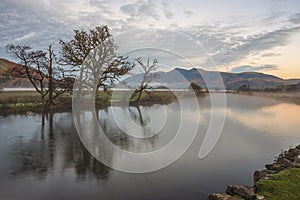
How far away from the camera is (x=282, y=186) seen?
5855mm

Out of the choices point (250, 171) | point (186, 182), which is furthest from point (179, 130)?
point (186, 182)

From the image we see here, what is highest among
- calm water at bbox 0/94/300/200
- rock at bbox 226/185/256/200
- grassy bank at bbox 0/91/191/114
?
grassy bank at bbox 0/91/191/114

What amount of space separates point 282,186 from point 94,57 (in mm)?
21111

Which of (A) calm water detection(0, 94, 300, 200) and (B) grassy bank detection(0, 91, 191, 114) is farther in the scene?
(B) grassy bank detection(0, 91, 191, 114)

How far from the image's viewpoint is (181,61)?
10.5 metres

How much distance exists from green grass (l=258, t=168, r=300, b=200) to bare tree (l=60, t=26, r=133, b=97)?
2055 cm

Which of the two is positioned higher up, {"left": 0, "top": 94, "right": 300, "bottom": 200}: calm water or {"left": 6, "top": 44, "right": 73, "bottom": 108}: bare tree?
{"left": 6, "top": 44, "right": 73, "bottom": 108}: bare tree

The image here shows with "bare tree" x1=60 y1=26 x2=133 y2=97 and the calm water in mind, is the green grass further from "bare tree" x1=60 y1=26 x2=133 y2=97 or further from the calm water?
"bare tree" x1=60 y1=26 x2=133 y2=97

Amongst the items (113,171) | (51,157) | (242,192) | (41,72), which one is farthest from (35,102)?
(242,192)

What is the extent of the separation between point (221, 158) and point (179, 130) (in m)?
5.50

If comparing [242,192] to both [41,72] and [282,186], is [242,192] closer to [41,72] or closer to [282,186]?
[282,186]

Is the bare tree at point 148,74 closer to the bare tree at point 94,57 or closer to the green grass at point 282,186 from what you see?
the bare tree at point 94,57

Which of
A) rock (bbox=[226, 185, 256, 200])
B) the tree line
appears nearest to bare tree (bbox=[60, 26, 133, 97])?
the tree line

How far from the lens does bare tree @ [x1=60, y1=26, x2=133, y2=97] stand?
24717mm
